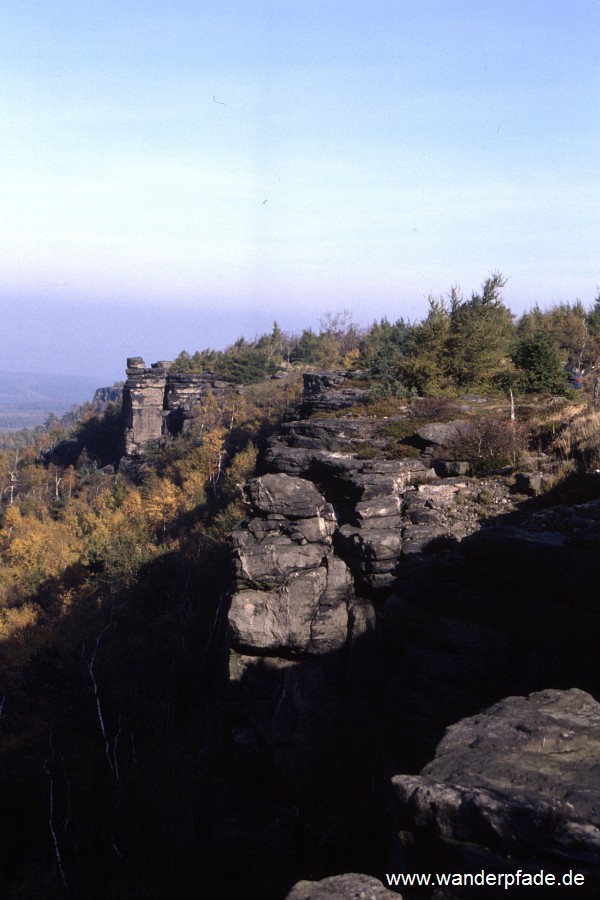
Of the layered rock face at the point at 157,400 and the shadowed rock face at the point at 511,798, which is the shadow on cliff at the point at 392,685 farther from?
the layered rock face at the point at 157,400

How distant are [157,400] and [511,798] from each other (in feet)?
215

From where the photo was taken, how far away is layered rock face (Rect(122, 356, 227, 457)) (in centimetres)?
6719

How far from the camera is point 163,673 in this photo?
2538 centimetres

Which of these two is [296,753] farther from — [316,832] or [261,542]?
[261,542]

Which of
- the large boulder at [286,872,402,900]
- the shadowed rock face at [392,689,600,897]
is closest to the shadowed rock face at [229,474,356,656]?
the shadowed rock face at [392,689,600,897]

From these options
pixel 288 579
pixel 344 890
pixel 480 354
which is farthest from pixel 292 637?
pixel 480 354

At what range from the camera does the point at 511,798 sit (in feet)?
17.6

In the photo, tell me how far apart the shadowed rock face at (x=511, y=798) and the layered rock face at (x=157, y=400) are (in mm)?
60966

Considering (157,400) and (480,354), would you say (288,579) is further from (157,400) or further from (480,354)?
(157,400)

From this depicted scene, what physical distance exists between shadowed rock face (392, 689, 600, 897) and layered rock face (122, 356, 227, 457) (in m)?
61.0

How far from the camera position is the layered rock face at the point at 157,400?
220 feet

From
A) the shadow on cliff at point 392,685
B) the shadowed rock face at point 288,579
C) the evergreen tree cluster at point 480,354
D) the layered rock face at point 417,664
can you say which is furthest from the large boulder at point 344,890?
the evergreen tree cluster at point 480,354

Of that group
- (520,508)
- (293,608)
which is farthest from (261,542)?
(520,508)

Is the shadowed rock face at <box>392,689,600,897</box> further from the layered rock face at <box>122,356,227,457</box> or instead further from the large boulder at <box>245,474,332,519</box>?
the layered rock face at <box>122,356,227,457</box>
